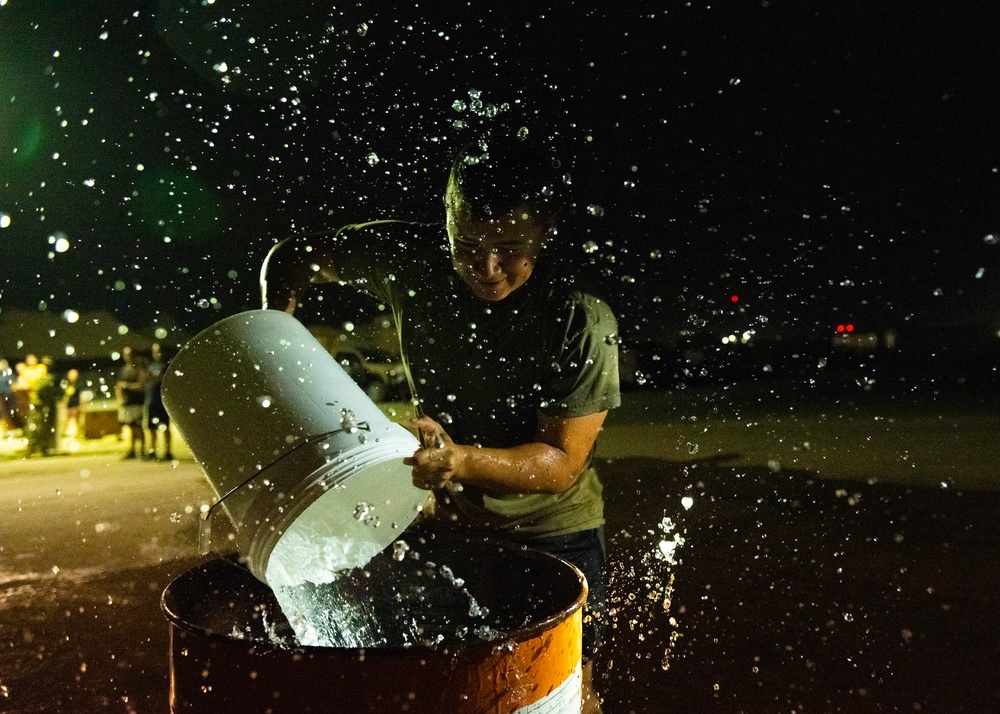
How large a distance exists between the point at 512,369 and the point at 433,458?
24.5 inches

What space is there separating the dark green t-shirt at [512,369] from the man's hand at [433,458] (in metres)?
0.52

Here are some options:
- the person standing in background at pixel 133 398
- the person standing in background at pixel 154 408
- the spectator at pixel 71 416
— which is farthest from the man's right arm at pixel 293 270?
the spectator at pixel 71 416

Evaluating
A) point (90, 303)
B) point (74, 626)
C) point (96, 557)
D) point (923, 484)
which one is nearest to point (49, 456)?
point (96, 557)

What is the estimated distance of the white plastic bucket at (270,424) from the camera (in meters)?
1.55

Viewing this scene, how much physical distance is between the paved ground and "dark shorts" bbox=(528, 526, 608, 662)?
94cm

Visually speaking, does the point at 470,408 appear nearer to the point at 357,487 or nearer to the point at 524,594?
the point at 357,487

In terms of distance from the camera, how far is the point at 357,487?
1910 mm

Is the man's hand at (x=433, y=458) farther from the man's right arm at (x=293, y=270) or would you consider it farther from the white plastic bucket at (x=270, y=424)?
the man's right arm at (x=293, y=270)

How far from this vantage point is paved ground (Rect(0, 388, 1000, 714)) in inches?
119

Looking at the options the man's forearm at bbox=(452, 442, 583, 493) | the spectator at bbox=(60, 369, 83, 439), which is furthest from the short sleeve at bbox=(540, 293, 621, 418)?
the spectator at bbox=(60, 369, 83, 439)

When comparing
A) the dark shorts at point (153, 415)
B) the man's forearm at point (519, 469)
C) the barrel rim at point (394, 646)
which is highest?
the man's forearm at point (519, 469)

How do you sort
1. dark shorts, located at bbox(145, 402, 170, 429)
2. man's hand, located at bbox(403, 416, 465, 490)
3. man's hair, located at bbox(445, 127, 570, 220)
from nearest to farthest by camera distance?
man's hand, located at bbox(403, 416, 465, 490) → man's hair, located at bbox(445, 127, 570, 220) → dark shorts, located at bbox(145, 402, 170, 429)

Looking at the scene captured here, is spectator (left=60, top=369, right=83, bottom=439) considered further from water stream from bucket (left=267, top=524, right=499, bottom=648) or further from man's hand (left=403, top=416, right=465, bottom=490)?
man's hand (left=403, top=416, right=465, bottom=490)

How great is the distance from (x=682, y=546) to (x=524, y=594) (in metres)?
3.41
